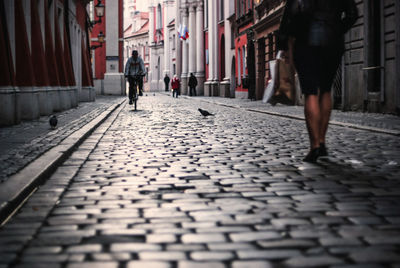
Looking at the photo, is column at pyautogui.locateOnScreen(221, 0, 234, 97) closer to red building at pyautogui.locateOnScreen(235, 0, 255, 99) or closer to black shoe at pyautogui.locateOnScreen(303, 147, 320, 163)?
red building at pyautogui.locateOnScreen(235, 0, 255, 99)

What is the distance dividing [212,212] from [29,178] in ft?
6.25

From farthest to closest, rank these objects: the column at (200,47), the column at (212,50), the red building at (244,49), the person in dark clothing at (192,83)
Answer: the column at (200,47) → the person in dark clothing at (192,83) → the column at (212,50) → the red building at (244,49)

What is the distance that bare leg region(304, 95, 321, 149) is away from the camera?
7.03 m

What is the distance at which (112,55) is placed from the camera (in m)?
50.1

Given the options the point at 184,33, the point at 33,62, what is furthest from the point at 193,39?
the point at 33,62

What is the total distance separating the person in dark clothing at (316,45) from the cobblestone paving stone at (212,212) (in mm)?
509

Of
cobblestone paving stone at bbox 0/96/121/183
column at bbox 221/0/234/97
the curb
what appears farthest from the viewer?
column at bbox 221/0/234/97

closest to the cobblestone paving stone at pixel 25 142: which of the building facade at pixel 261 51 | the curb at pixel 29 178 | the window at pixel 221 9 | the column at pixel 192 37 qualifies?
the curb at pixel 29 178

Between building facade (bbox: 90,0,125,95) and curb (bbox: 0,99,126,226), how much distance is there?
40892 millimetres

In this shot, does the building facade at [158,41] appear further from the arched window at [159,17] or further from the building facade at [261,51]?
the building facade at [261,51]

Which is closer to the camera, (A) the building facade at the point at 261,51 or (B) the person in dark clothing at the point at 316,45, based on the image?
(B) the person in dark clothing at the point at 316,45

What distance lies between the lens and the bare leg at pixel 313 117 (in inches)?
277

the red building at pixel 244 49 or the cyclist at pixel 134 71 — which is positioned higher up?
the red building at pixel 244 49

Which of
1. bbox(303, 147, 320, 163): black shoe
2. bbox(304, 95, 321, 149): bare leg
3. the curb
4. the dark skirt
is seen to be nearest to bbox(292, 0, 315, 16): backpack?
the dark skirt
